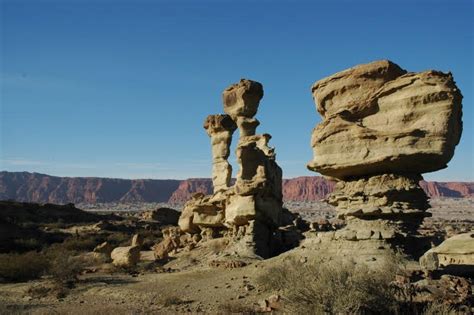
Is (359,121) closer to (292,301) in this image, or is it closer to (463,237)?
(463,237)

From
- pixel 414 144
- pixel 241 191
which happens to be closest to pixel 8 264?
pixel 241 191

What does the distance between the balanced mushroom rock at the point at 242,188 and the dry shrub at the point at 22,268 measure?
739 cm

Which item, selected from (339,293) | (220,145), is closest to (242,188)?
(220,145)

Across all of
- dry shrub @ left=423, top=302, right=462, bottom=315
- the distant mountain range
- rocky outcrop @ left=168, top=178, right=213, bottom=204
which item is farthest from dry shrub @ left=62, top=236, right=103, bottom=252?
rocky outcrop @ left=168, top=178, right=213, bottom=204

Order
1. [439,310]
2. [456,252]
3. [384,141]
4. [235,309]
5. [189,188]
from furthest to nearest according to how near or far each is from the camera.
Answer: [189,188] < [456,252] < [384,141] < [235,309] < [439,310]

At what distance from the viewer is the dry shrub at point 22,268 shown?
682 inches

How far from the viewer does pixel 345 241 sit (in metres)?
13.7

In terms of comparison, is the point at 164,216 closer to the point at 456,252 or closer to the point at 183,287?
the point at 183,287

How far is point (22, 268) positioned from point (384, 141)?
14046 millimetres

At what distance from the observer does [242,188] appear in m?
18.8

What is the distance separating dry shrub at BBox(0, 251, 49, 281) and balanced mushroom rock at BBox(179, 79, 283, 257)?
7.39 meters

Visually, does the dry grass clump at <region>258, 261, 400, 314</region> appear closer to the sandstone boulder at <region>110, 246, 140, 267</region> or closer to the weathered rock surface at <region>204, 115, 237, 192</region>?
the sandstone boulder at <region>110, 246, 140, 267</region>

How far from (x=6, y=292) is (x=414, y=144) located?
42.5 feet

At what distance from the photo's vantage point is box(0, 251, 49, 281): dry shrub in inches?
682
